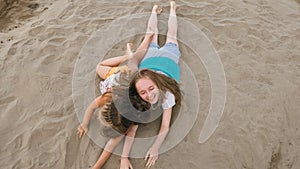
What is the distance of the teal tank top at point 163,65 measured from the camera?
10.4ft

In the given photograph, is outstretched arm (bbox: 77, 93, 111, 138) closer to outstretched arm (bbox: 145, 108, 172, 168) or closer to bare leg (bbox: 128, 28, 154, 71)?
bare leg (bbox: 128, 28, 154, 71)

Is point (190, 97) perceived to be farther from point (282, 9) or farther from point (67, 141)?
point (282, 9)

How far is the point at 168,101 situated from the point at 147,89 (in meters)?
0.33

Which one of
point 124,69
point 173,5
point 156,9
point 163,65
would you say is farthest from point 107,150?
point 173,5

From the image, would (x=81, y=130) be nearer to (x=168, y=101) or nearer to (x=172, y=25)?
(x=168, y=101)

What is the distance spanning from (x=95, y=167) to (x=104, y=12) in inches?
91.3

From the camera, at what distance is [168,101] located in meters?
2.95

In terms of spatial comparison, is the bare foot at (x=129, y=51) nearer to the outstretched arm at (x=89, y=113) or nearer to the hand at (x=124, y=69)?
the hand at (x=124, y=69)

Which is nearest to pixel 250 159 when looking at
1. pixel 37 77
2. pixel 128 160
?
pixel 128 160

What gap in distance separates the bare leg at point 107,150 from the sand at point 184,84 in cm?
7

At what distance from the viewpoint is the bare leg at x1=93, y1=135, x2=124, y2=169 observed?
8.97ft

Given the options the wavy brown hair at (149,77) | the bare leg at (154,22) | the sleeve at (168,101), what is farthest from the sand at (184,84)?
the wavy brown hair at (149,77)

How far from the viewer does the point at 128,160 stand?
2779 mm

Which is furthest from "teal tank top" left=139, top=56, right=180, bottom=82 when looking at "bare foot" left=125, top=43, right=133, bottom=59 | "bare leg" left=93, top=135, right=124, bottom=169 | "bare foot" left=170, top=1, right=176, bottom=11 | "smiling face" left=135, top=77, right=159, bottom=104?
"bare foot" left=170, top=1, right=176, bottom=11
